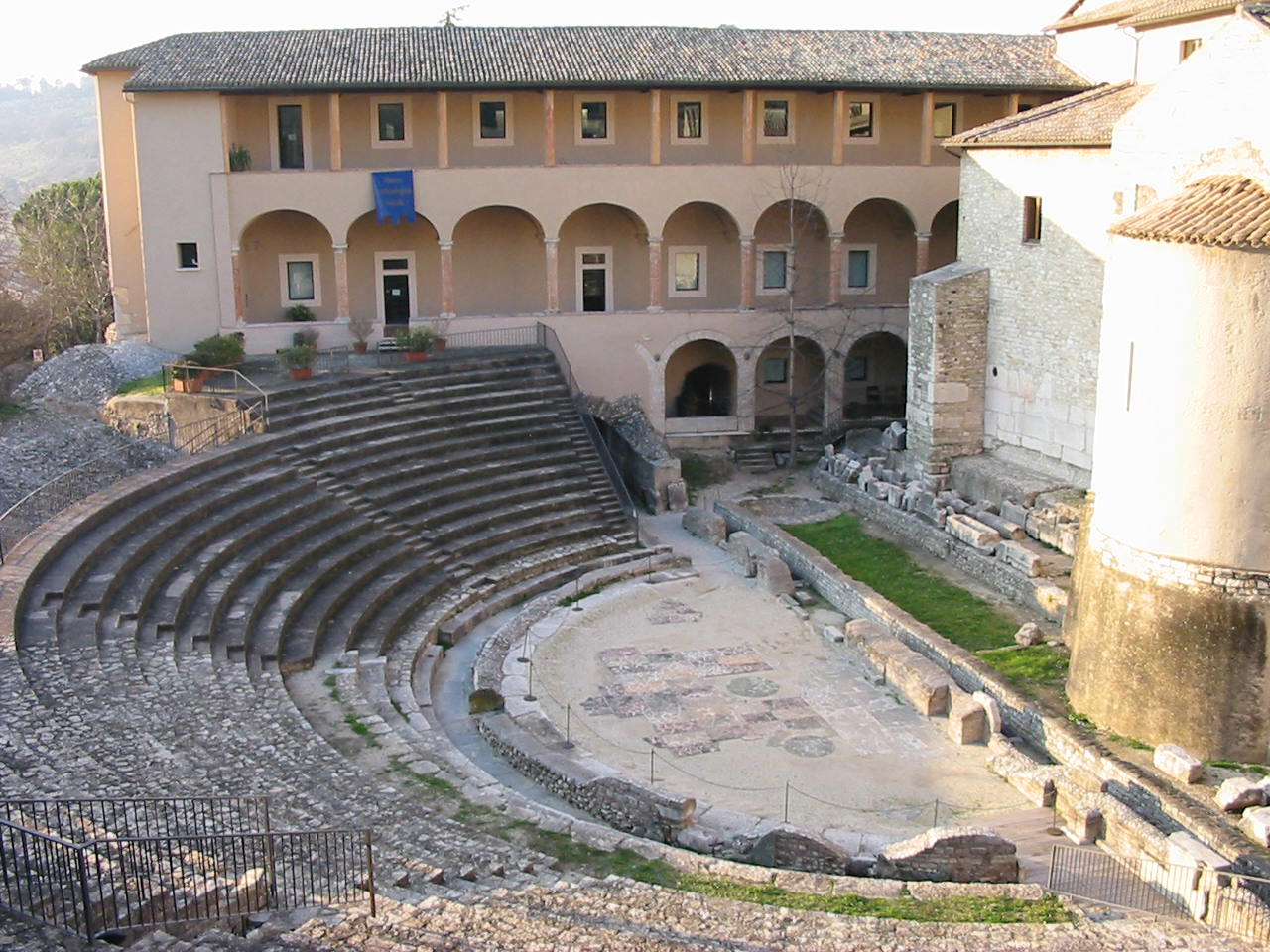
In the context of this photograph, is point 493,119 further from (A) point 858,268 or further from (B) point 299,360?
(A) point 858,268

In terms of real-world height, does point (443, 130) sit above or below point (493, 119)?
below

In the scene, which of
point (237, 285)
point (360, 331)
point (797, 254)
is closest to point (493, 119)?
point (360, 331)

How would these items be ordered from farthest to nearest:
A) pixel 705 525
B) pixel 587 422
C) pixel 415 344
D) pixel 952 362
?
pixel 587 422 → pixel 415 344 → pixel 952 362 → pixel 705 525

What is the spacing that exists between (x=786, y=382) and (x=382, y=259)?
462 inches

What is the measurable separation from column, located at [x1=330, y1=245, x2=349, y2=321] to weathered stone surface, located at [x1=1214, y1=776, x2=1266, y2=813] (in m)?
23.9

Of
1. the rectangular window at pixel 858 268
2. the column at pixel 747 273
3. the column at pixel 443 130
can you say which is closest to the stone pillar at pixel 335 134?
the column at pixel 443 130

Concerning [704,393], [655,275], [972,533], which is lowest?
[972,533]

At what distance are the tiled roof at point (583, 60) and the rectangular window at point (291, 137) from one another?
4.57 feet

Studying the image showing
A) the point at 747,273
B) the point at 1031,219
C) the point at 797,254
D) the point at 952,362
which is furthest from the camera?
the point at 797,254

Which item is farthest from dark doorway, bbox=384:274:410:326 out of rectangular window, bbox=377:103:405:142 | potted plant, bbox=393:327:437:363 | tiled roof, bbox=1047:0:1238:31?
tiled roof, bbox=1047:0:1238:31

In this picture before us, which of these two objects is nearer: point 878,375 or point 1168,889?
point 1168,889

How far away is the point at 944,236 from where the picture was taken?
125ft

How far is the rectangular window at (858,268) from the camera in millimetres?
38125

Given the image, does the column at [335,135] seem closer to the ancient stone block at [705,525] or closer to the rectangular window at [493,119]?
the rectangular window at [493,119]
